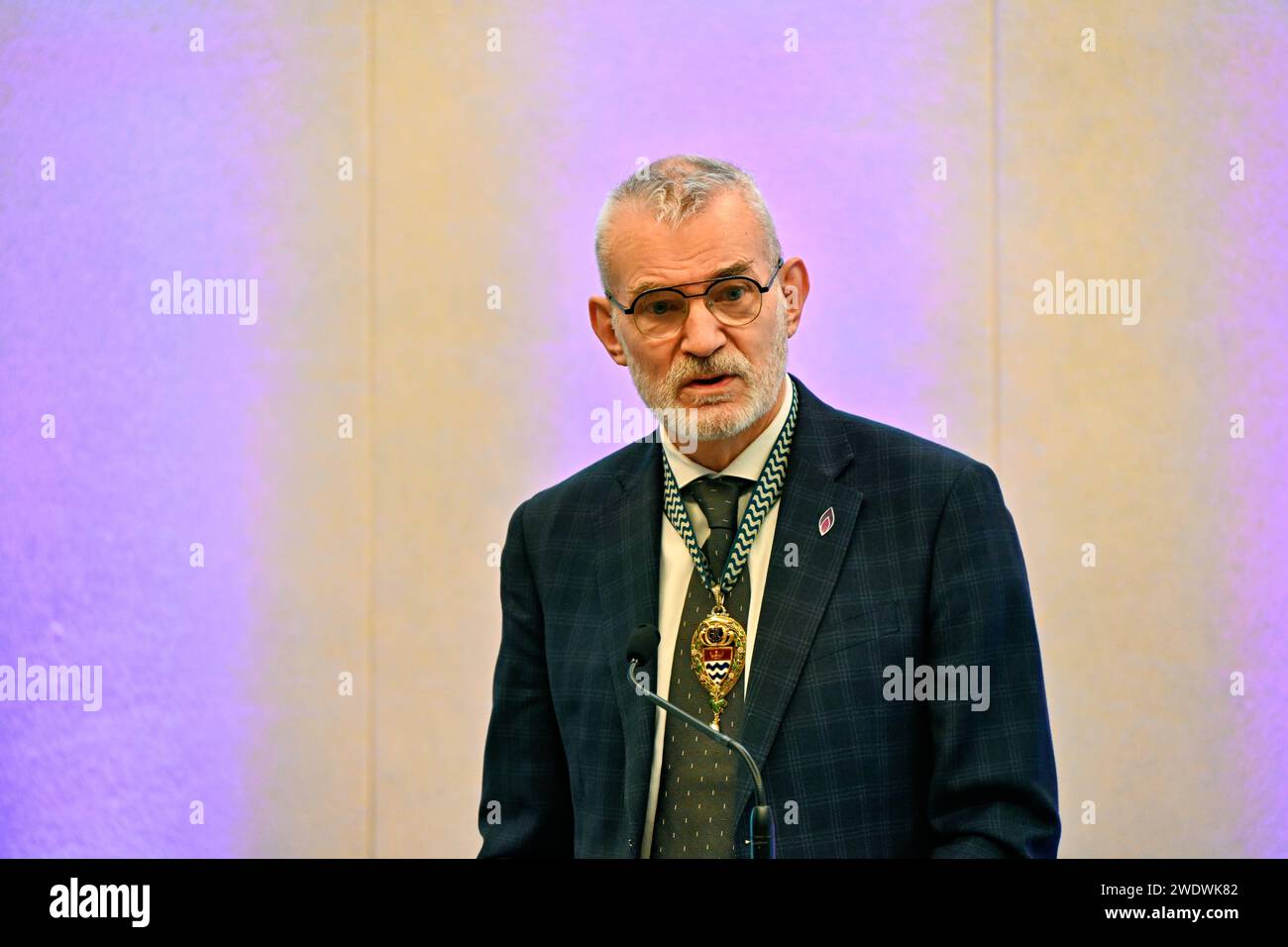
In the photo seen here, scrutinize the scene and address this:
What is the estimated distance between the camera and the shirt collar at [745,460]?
2.43 meters

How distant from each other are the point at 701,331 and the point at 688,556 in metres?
0.40

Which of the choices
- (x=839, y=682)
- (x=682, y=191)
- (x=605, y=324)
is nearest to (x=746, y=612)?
(x=839, y=682)

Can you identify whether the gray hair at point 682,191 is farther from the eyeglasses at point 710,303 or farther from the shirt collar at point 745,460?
the shirt collar at point 745,460

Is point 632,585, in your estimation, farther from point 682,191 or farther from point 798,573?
point 682,191

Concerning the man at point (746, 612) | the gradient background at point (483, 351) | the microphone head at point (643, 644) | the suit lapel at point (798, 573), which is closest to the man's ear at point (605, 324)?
the man at point (746, 612)

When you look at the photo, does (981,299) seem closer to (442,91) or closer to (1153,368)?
(1153,368)

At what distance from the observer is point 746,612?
231cm

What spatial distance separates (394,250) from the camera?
3.89 m

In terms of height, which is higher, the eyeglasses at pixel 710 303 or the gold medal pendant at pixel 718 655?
the eyeglasses at pixel 710 303

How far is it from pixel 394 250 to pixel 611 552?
5.76ft

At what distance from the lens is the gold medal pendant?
2.26 meters

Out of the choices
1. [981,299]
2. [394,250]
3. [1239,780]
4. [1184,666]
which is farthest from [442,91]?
[1239,780]

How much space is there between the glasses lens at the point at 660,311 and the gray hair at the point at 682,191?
0.10m
